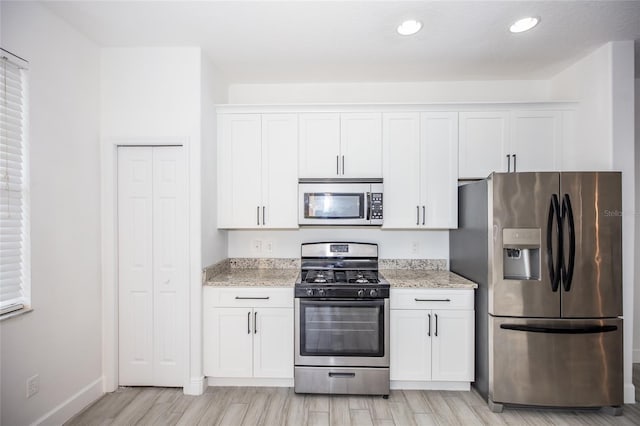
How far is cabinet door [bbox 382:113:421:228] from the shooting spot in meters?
2.98

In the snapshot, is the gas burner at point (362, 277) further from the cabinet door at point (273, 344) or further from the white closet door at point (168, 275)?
the white closet door at point (168, 275)

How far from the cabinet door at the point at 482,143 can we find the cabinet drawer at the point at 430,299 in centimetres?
112

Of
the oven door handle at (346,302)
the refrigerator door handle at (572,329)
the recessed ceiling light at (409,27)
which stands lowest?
the refrigerator door handle at (572,329)

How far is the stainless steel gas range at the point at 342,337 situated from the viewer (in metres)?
2.60

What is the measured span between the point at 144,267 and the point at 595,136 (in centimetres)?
410

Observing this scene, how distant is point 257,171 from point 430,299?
6.46 feet

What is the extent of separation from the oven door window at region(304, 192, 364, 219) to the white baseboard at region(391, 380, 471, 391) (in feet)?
4.94

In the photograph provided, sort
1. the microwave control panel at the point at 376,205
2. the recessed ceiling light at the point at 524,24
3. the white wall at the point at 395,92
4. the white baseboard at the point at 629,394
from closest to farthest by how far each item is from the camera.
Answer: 1. the recessed ceiling light at the point at 524,24
2. the white baseboard at the point at 629,394
3. the microwave control panel at the point at 376,205
4. the white wall at the point at 395,92

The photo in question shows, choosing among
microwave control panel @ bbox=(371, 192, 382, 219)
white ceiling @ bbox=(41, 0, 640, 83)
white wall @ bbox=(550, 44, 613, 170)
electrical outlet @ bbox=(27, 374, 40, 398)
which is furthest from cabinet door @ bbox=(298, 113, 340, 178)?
electrical outlet @ bbox=(27, 374, 40, 398)

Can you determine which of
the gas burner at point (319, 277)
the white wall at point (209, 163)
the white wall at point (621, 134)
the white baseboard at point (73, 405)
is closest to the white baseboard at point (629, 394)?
the white wall at point (621, 134)

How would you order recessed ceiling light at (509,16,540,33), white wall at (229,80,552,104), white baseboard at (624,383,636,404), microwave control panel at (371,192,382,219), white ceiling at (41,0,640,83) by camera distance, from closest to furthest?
white ceiling at (41,0,640,83), recessed ceiling light at (509,16,540,33), white baseboard at (624,383,636,404), microwave control panel at (371,192,382,219), white wall at (229,80,552,104)

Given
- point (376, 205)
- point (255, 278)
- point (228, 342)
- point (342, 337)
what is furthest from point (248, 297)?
point (376, 205)

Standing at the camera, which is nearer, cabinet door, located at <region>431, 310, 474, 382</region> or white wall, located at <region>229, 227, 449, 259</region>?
cabinet door, located at <region>431, 310, 474, 382</region>

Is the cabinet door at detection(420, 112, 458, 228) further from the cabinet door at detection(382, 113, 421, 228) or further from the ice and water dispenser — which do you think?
the ice and water dispenser
